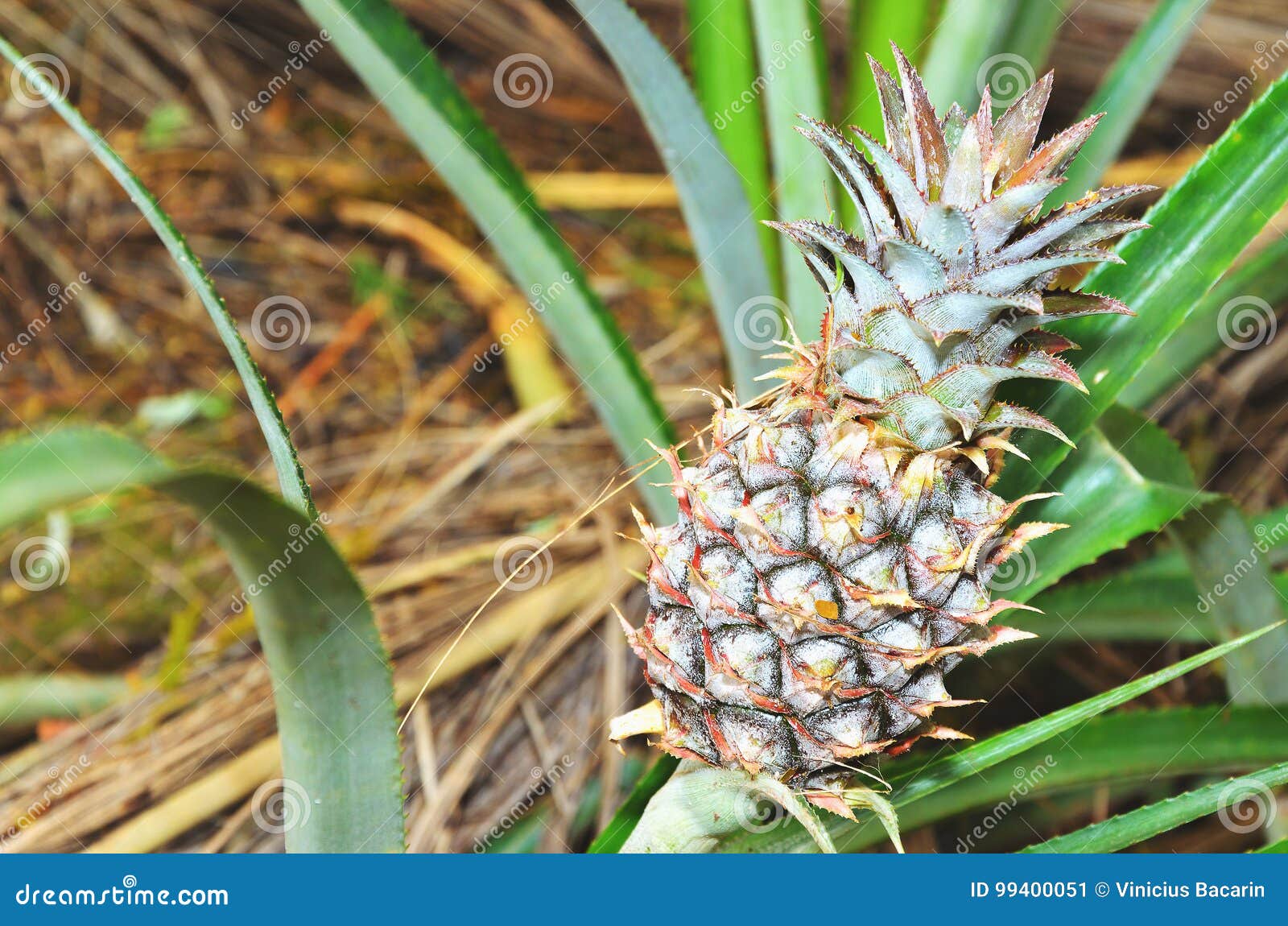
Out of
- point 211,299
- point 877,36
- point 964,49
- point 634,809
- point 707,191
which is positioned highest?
point 877,36

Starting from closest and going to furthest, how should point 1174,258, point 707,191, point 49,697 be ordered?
point 1174,258 → point 707,191 → point 49,697

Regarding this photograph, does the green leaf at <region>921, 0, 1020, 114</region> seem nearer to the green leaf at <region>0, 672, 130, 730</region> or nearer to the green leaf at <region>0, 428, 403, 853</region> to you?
the green leaf at <region>0, 428, 403, 853</region>

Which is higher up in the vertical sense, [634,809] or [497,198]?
[497,198]

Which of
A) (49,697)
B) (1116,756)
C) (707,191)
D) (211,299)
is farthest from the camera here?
(49,697)

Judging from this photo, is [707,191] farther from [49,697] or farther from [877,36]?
[49,697]

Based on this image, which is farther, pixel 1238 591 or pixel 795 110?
pixel 795 110

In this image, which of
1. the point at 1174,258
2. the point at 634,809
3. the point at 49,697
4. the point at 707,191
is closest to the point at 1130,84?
the point at 1174,258
